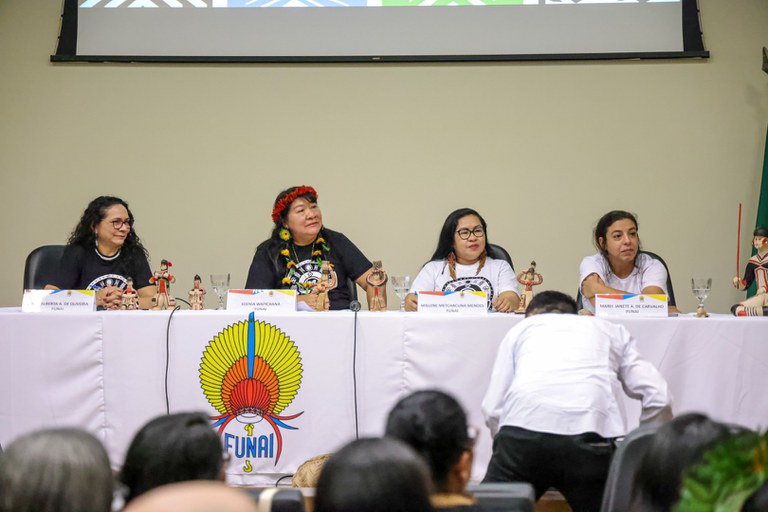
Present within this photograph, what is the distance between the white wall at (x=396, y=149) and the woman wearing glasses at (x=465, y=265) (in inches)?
46.8

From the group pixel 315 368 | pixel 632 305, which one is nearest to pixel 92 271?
pixel 315 368

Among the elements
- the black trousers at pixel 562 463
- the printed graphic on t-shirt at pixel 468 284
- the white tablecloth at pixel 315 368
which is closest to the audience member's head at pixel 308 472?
the white tablecloth at pixel 315 368

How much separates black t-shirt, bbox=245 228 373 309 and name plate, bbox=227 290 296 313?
518 millimetres

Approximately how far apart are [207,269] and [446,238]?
188cm

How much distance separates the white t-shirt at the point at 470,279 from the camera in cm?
378

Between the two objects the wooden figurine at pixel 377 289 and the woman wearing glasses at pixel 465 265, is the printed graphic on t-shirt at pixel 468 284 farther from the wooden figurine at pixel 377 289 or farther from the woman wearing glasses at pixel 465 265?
the wooden figurine at pixel 377 289

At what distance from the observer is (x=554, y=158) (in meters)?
5.12

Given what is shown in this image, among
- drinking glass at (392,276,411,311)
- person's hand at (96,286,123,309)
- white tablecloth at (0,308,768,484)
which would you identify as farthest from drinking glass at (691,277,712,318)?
person's hand at (96,286,123,309)

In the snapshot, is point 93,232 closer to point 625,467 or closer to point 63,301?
point 63,301

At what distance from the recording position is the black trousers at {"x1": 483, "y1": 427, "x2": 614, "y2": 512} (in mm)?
2256

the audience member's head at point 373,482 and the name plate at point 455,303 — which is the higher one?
the name plate at point 455,303

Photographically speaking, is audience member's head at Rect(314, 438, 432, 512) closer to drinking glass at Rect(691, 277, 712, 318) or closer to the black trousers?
the black trousers

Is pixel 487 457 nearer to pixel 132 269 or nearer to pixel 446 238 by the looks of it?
pixel 446 238

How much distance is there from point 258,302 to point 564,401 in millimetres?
1314
